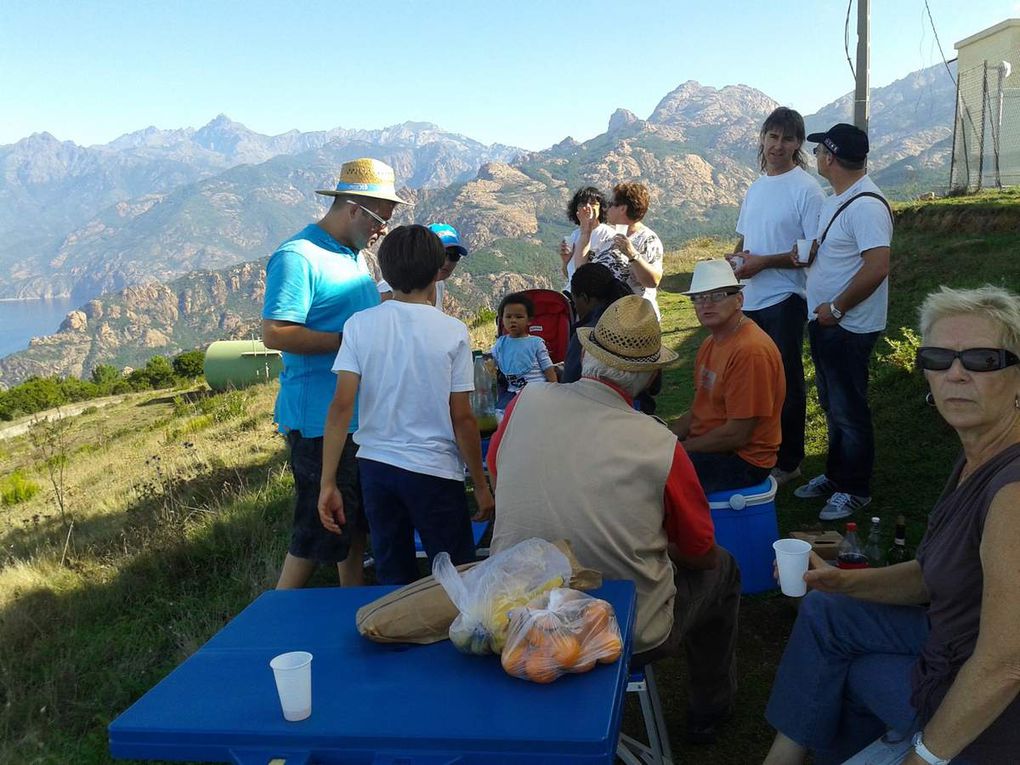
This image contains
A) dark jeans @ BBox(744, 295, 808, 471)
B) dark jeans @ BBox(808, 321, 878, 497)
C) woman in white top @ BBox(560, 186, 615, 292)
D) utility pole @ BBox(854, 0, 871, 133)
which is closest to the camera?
dark jeans @ BBox(808, 321, 878, 497)

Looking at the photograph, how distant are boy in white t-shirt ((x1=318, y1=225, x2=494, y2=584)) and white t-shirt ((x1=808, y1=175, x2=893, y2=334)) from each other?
234cm

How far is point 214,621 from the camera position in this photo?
4.42 metres

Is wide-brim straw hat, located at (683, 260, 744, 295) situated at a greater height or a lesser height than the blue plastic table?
greater

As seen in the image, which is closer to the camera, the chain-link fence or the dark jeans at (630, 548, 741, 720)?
the dark jeans at (630, 548, 741, 720)

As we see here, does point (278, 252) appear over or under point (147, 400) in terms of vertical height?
over

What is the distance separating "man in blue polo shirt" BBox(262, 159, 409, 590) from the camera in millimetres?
3363

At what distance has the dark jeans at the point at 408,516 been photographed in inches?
120

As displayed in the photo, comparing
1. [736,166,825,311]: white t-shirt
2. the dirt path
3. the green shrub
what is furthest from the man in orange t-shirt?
the dirt path

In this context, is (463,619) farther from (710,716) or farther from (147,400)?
(147,400)

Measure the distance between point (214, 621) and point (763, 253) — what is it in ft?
12.6

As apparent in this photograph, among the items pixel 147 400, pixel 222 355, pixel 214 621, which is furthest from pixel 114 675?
pixel 147 400

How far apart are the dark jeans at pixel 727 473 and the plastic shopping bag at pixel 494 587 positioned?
73.3 inches

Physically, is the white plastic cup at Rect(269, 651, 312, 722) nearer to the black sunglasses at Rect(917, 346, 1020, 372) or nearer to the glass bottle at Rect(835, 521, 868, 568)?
the black sunglasses at Rect(917, 346, 1020, 372)

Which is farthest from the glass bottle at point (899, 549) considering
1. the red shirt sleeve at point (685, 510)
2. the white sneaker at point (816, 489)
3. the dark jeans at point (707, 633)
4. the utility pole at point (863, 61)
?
the utility pole at point (863, 61)
